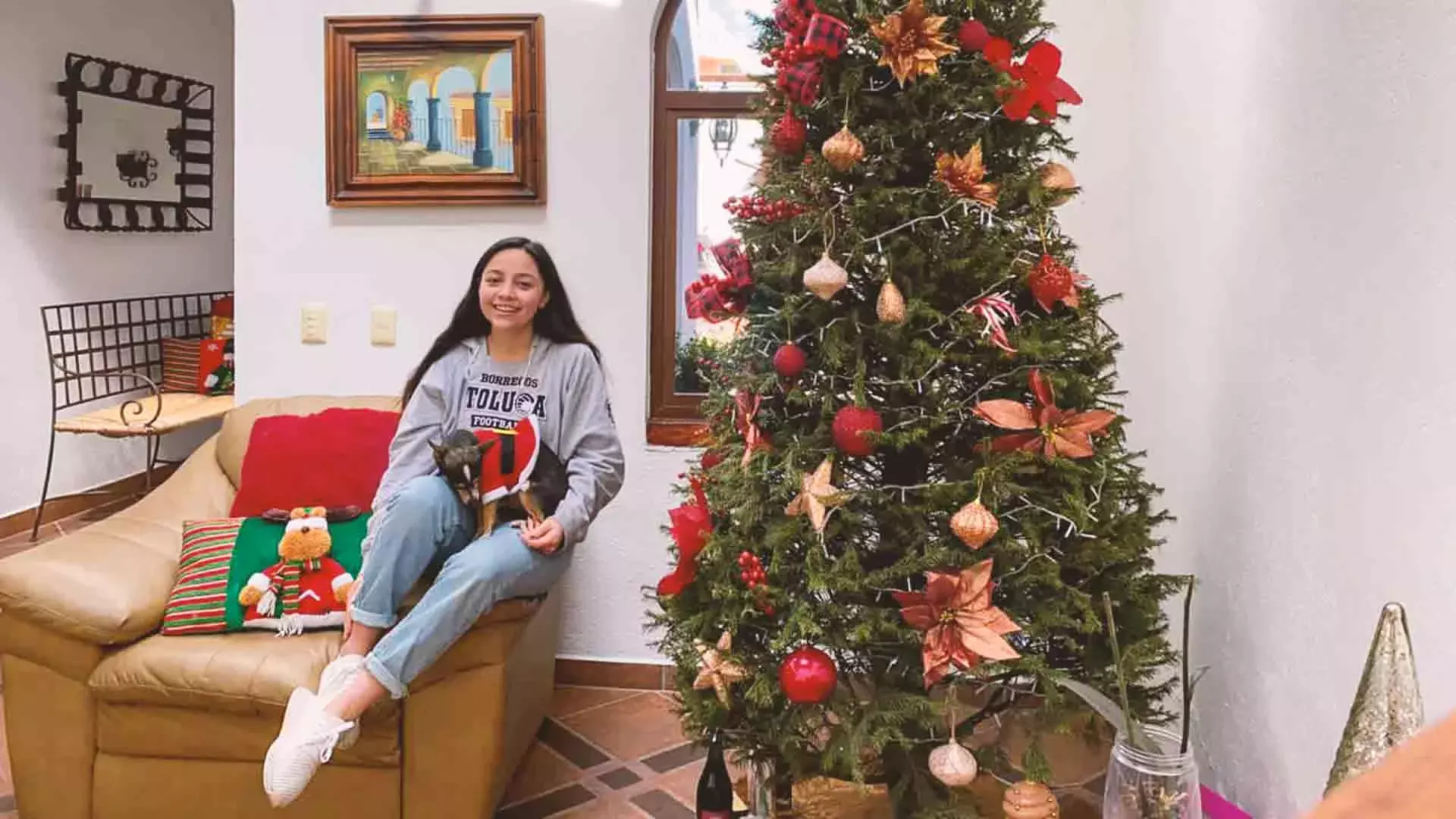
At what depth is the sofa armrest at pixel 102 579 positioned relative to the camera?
212 cm

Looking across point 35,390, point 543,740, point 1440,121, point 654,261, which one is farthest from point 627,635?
point 35,390

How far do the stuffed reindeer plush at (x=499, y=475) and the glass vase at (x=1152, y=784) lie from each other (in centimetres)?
132

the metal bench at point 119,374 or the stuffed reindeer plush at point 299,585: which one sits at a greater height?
the metal bench at point 119,374

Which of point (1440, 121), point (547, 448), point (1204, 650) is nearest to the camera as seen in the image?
point (1440, 121)

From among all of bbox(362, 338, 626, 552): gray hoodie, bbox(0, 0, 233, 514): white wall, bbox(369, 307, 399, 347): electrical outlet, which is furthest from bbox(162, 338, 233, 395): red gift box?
bbox(362, 338, 626, 552): gray hoodie

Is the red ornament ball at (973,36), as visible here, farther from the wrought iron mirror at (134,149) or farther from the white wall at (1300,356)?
the wrought iron mirror at (134,149)

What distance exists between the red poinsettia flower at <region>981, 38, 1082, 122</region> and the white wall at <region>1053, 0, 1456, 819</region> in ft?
1.15

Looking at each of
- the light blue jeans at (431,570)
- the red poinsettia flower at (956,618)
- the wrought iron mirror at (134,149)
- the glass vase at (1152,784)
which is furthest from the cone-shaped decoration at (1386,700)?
the wrought iron mirror at (134,149)

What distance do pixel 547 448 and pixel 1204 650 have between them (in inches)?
56.6

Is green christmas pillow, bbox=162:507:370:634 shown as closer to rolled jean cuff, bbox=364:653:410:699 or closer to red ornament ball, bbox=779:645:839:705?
rolled jean cuff, bbox=364:653:410:699

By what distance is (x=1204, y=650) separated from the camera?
202 centimetres

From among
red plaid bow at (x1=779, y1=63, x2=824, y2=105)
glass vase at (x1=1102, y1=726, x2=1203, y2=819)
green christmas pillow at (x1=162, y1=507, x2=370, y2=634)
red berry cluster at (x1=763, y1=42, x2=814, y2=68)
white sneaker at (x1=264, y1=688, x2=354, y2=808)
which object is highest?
red berry cluster at (x1=763, y1=42, x2=814, y2=68)

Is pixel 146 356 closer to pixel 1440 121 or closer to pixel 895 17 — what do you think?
pixel 895 17

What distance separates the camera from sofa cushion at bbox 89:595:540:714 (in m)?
2.09
